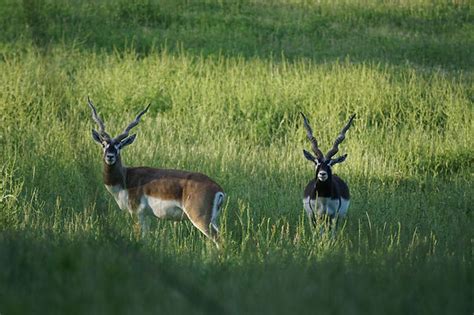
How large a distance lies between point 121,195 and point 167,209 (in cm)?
59

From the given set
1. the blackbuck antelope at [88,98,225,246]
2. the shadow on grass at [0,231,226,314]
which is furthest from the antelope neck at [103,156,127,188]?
the shadow on grass at [0,231,226,314]

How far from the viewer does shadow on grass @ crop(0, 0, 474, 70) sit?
18.3 m

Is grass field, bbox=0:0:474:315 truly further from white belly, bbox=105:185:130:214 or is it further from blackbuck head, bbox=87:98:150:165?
blackbuck head, bbox=87:98:150:165

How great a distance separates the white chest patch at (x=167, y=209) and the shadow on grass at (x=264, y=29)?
9.57 meters

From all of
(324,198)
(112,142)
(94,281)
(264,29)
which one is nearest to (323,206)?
(324,198)

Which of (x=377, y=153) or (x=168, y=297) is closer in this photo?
(x=168, y=297)

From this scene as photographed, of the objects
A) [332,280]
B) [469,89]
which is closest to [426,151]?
[469,89]

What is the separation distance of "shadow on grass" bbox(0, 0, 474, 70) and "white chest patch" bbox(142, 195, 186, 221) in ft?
31.4

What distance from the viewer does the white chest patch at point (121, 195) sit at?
7898mm

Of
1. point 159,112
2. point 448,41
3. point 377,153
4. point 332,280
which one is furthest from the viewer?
point 448,41

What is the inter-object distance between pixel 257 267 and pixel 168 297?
1.23 metres

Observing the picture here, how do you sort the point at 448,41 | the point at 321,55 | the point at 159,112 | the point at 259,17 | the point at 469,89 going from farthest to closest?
the point at 259,17
the point at 448,41
the point at 321,55
the point at 469,89
the point at 159,112

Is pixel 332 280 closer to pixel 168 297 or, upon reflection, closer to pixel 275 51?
pixel 168 297

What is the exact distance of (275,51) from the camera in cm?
1892
